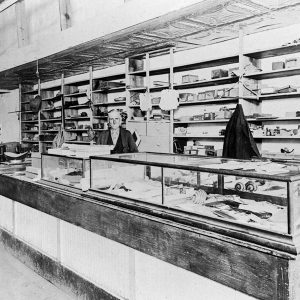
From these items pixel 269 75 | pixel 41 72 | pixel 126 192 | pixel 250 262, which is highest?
pixel 41 72

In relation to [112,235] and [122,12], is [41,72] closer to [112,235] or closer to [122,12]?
[122,12]

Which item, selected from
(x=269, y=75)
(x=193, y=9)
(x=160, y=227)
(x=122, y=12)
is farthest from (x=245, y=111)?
(x=160, y=227)

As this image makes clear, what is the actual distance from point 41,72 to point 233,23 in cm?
492

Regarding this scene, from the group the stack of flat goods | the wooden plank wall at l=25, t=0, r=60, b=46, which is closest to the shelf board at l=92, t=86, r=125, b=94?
the wooden plank wall at l=25, t=0, r=60, b=46

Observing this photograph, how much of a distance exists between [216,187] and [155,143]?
380 centimetres

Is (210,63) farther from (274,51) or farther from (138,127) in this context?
(138,127)

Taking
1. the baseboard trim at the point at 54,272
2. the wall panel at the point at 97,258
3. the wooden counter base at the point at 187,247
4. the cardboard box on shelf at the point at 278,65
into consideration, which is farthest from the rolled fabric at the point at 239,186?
the cardboard box on shelf at the point at 278,65

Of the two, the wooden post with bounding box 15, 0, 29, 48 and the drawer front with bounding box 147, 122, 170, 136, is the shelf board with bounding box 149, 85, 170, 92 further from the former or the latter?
the wooden post with bounding box 15, 0, 29, 48

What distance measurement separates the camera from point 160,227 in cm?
209

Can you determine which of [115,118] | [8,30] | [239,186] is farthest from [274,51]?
[8,30]

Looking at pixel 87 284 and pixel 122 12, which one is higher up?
pixel 122 12

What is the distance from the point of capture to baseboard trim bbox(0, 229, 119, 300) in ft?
9.33

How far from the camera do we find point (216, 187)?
2.56 m

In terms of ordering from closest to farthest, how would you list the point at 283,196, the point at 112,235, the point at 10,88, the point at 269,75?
1. the point at 283,196
2. the point at 112,235
3. the point at 269,75
4. the point at 10,88
